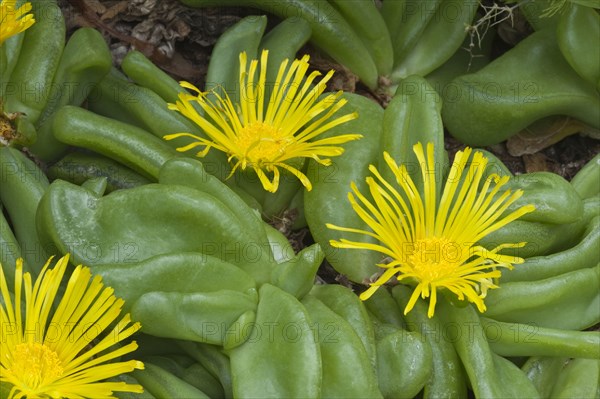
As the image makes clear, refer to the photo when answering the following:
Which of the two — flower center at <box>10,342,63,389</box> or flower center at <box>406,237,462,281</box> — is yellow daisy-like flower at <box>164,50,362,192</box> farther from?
flower center at <box>10,342,63,389</box>

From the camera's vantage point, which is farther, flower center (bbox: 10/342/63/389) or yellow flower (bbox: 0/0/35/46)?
yellow flower (bbox: 0/0/35/46)

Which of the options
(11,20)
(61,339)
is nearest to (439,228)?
(61,339)

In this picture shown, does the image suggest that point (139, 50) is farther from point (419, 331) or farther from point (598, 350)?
point (598, 350)

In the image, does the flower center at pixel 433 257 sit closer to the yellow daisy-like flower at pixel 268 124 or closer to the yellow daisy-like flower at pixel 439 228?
the yellow daisy-like flower at pixel 439 228

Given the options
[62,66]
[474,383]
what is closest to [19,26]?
[62,66]

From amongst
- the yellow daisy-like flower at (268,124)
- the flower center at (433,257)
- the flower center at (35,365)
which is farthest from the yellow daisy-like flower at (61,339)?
the flower center at (433,257)

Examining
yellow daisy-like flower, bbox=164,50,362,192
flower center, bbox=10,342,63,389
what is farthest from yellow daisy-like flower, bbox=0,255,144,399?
yellow daisy-like flower, bbox=164,50,362,192
